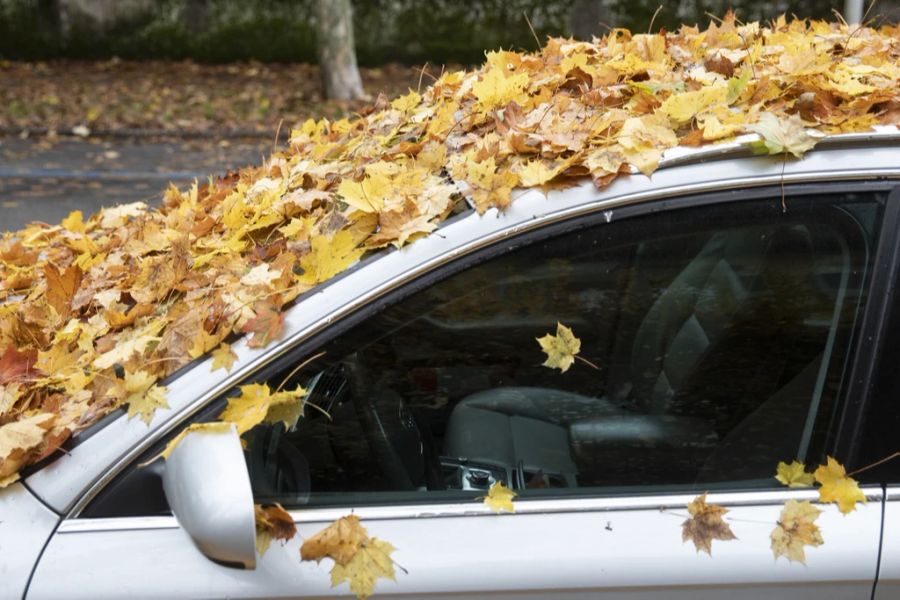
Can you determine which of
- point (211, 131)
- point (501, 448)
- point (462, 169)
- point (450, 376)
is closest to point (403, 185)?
point (462, 169)

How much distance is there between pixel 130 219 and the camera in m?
3.27

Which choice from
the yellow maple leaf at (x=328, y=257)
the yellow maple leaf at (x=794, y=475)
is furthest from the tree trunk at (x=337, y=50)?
the yellow maple leaf at (x=794, y=475)

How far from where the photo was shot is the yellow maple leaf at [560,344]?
1908 mm

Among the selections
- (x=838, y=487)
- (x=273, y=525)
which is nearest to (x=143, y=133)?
(x=273, y=525)

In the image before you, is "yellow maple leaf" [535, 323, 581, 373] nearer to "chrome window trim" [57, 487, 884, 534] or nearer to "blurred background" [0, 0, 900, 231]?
"chrome window trim" [57, 487, 884, 534]

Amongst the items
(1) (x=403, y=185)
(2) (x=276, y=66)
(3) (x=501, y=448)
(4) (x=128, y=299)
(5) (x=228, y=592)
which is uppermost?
(2) (x=276, y=66)

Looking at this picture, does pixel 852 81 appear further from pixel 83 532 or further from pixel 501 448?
pixel 83 532

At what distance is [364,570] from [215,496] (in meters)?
0.28

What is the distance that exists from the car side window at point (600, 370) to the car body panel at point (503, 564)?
109 mm

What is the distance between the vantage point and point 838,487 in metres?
1.77

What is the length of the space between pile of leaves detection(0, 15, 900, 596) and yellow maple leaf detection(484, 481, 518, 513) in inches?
14.8

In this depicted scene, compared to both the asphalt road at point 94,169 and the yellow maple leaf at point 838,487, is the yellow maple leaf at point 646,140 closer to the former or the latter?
the yellow maple leaf at point 838,487

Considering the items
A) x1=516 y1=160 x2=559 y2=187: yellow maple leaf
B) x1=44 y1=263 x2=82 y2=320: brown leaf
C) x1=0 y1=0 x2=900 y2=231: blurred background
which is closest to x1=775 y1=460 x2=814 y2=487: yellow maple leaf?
x1=516 y1=160 x2=559 y2=187: yellow maple leaf

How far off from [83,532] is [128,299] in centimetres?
65
